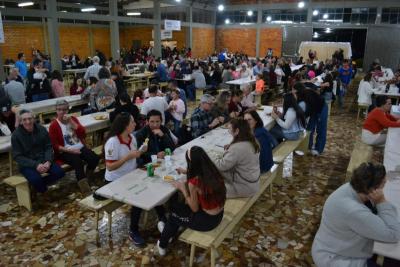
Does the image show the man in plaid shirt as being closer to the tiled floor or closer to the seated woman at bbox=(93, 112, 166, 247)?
the tiled floor

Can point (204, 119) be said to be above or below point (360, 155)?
above

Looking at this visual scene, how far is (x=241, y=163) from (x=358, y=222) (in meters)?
1.37

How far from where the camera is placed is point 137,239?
3.53 meters

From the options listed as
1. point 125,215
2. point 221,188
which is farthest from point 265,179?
point 125,215

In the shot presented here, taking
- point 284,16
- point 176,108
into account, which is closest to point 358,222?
point 176,108

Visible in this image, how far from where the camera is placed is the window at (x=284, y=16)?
73.2 feet

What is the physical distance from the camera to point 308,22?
21859mm

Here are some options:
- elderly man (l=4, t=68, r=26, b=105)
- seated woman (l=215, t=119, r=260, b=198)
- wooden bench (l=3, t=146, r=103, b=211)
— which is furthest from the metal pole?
seated woman (l=215, t=119, r=260, b=198)

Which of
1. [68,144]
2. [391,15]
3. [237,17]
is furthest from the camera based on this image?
[237,17]

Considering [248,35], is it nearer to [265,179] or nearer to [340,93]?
[340,93]

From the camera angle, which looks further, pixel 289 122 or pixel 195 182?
pixel 289 122

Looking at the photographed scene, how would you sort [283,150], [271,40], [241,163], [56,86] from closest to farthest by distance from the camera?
[241,163], [283,150], [56,86], [271,40]

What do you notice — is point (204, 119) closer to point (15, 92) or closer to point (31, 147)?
point (31, 147)

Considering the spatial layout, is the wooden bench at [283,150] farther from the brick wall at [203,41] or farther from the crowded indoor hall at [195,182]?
the brick wall at [203,41]
